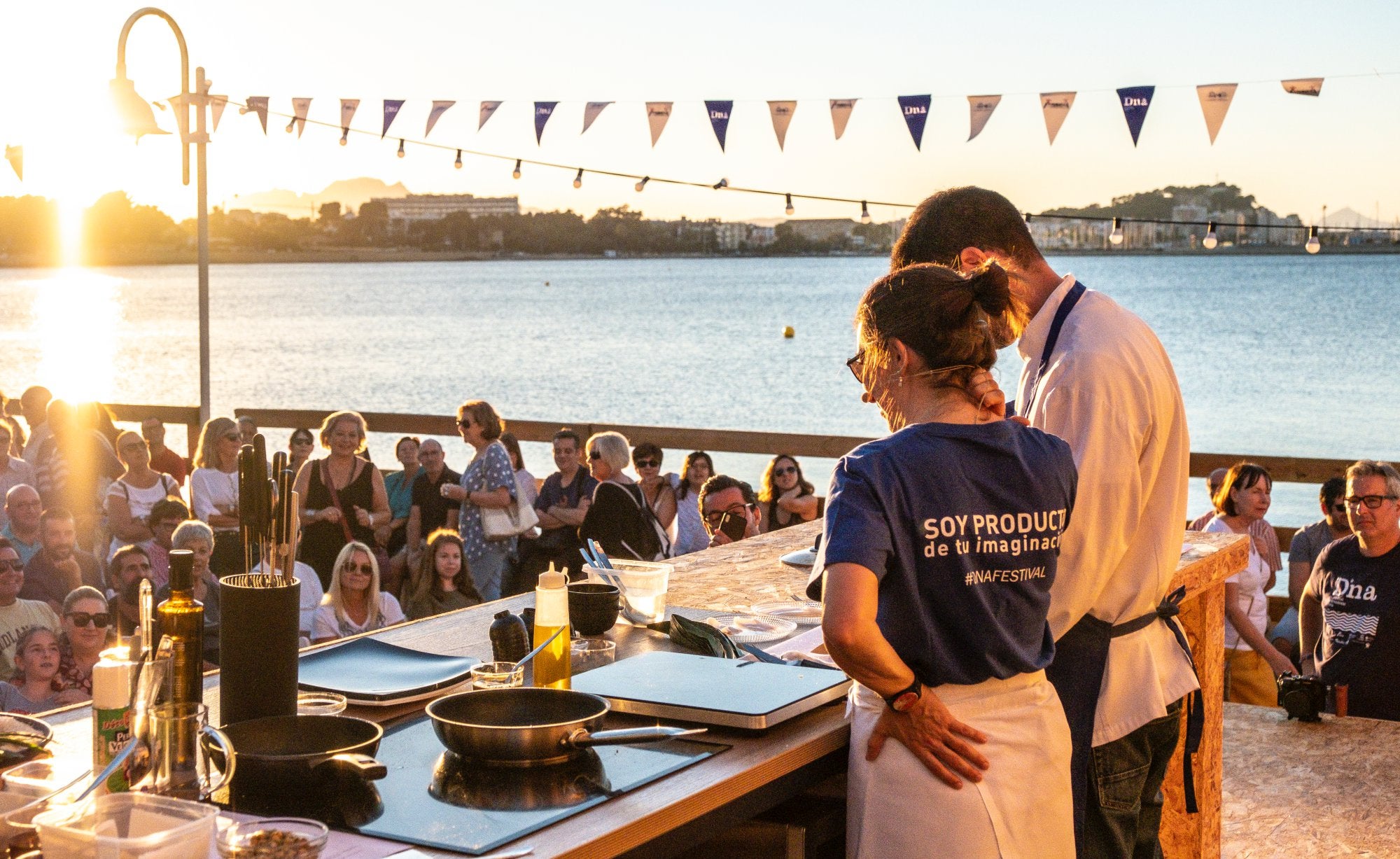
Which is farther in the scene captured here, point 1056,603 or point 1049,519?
point 1056,603

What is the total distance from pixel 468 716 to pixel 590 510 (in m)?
4.35

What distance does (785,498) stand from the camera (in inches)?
272

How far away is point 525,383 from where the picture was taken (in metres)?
46.4

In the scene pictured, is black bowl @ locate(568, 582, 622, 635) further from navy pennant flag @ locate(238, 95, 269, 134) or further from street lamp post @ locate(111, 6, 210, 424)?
navy pennant flag @ locate(238, 95, 269, 134)

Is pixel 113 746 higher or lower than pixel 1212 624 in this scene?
higher

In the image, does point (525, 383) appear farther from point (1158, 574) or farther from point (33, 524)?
point (1158, 574)

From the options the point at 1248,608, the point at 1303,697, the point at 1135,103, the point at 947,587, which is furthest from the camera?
the point at 1135,103

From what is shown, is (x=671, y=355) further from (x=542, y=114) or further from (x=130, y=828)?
(x=130, y=828)

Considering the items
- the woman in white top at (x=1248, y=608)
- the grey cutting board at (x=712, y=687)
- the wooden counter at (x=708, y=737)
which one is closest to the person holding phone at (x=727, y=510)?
the woman in white top at (x=1248, y=608)

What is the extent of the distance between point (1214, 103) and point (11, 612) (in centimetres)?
661

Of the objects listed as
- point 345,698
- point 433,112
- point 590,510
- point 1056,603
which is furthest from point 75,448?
point 1056,603

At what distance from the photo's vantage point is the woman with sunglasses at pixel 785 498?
6848mm

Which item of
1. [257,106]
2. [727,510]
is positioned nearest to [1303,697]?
[727,510]

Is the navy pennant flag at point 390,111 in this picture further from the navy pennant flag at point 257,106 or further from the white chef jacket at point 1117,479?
the white chef jacket at point 1117,479
